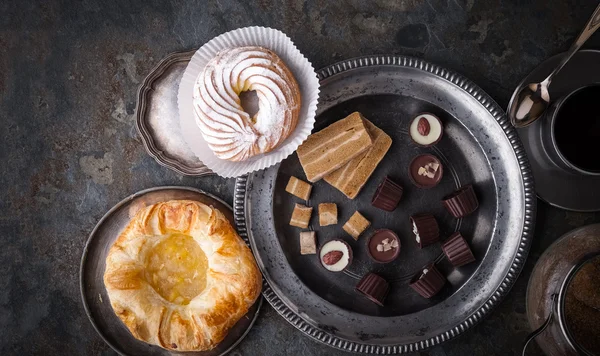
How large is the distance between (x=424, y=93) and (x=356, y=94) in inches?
18.9

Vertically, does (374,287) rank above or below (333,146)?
below

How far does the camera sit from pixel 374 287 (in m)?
3.61

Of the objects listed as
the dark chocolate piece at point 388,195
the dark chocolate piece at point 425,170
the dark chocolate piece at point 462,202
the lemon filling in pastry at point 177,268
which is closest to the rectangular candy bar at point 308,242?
the dark chocolate piece at point 388,195

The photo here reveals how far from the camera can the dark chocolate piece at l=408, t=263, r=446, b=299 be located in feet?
11.8

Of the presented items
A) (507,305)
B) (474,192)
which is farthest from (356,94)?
(507,305)

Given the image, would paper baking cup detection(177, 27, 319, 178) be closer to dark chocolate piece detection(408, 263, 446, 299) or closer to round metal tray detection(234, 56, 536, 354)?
round metal tray detection(234, 56, 536, 354)

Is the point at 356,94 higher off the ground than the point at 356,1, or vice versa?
the point at 356,1

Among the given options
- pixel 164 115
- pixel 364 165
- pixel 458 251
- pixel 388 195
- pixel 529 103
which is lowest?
pixel 458 251

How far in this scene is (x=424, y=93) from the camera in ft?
12.0

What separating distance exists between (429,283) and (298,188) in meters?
1.14

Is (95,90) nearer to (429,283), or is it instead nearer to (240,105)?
(240,105)

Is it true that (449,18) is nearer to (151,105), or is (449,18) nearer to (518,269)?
(518,269)

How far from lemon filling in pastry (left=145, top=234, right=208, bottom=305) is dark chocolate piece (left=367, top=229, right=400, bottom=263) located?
1.19 m

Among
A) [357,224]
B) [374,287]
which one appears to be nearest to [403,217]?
[357,224]
